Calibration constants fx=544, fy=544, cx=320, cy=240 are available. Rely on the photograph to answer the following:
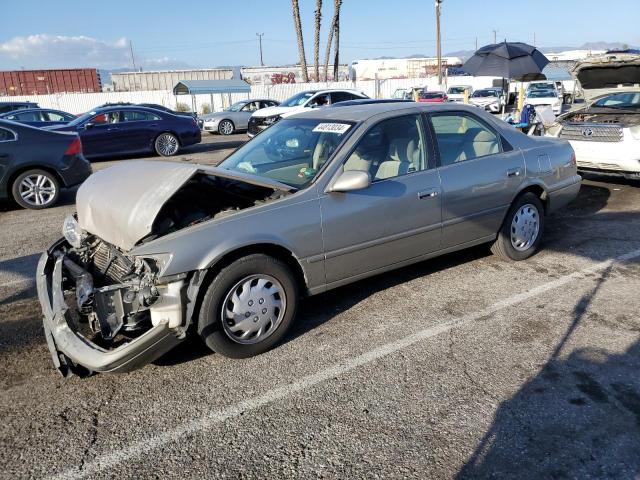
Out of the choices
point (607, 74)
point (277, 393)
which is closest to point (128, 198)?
point (277, 393)

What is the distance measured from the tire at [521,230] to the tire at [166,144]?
1192 centimetres

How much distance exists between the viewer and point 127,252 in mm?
3424

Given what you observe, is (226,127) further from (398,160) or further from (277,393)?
(277,393)

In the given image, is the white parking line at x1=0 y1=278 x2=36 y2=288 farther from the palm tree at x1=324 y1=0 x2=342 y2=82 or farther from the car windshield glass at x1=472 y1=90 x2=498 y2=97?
the palm tree at x1=324 y1=0 x2=342 y2=82

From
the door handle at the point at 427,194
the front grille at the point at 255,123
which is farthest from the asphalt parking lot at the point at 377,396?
the front grille at the point at 255,123

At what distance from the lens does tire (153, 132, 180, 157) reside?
1512cm

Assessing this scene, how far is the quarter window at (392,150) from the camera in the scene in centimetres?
418

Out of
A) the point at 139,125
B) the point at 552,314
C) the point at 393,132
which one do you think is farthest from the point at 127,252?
the point at 139,125

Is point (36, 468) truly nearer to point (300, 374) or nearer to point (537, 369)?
point (300, 374)

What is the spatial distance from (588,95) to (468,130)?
23.2 feet

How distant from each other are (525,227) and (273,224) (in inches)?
113

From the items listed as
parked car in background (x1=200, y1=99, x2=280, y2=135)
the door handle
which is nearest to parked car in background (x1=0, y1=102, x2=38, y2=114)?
parked car in background (x1=200, y1=99, x2=280, y2=135)

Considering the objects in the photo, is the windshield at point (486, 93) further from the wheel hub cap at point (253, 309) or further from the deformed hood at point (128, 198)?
the wheel hub cap at point (253, 309)

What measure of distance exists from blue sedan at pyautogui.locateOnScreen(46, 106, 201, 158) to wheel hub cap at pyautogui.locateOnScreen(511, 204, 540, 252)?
11968 millimetres
